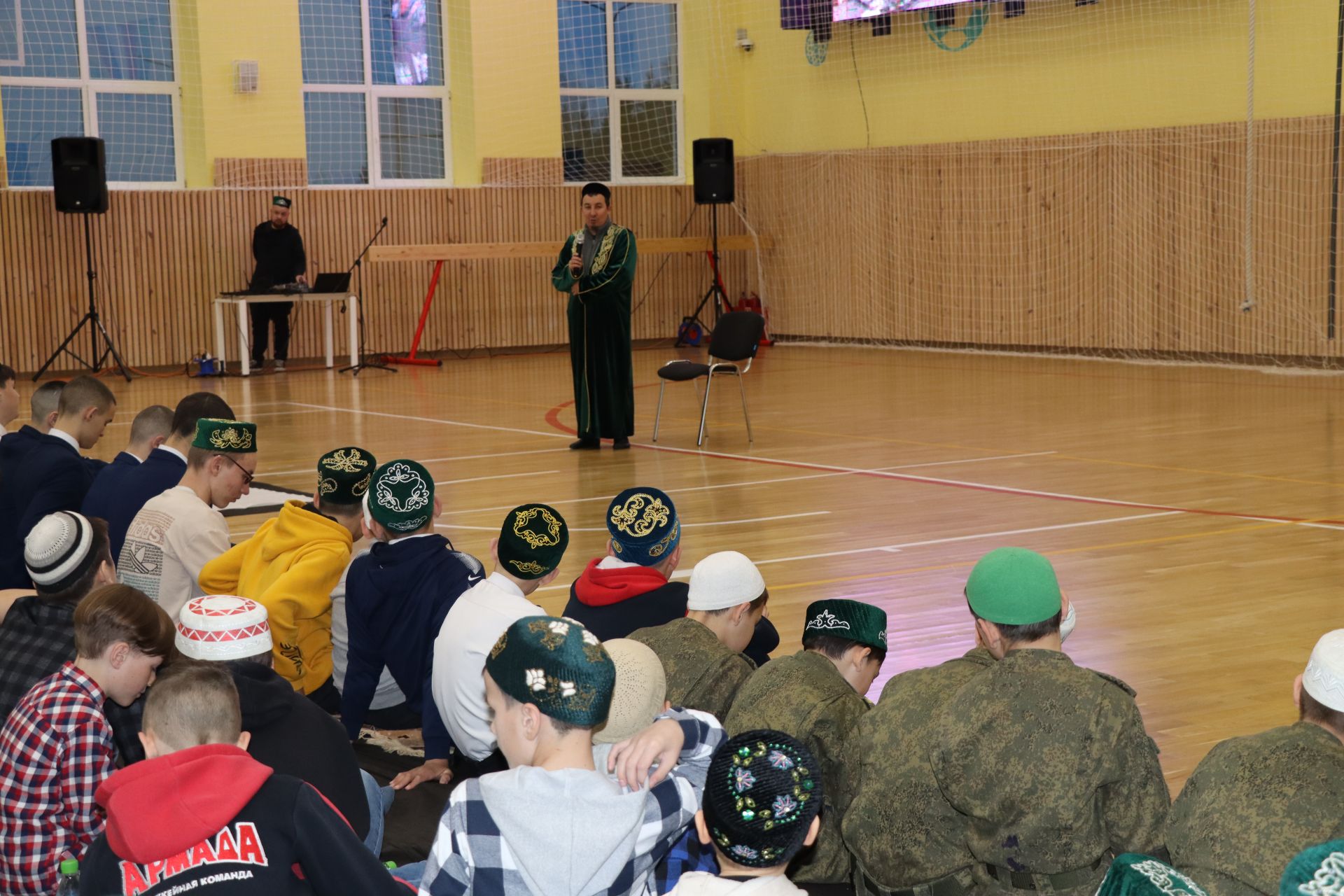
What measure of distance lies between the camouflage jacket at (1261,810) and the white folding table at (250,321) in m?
14.1

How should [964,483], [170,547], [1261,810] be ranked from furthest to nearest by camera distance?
1. [964,483]
2. [170,547]
3. [1261,810]

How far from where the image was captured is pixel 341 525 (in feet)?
14.1

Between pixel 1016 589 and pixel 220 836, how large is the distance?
1.48m

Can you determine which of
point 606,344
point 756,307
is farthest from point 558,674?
point 756,307

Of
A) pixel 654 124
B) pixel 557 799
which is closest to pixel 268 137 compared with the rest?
pixel 654 124

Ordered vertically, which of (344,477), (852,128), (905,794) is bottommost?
(905,794)

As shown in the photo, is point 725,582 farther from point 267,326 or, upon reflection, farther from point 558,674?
point 267,326

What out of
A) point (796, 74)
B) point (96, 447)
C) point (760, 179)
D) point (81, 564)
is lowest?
point (96, 447)

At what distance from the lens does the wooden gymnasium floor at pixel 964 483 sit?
5.14m

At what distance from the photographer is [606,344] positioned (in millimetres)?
10141

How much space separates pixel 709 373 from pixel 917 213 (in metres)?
6.94

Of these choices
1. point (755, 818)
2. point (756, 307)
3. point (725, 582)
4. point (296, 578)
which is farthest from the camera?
point (756, 307)

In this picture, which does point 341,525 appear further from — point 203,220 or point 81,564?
point 203,220

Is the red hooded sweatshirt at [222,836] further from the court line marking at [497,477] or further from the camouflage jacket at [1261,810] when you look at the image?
the court line marking at [497,477]
